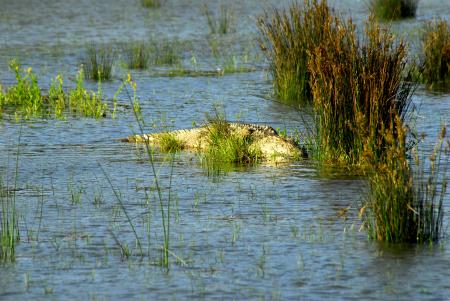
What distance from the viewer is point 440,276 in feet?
22.0

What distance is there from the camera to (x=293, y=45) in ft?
46.7

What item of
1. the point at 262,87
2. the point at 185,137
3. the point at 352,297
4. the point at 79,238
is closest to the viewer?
the point at 352,297

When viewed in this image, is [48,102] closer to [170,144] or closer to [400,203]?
[170,144]

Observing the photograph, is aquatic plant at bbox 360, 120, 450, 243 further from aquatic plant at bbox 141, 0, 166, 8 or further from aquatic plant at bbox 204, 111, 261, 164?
aquatic plant at bbox 141, 0, 166, 8

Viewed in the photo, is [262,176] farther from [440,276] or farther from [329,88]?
[440,276]

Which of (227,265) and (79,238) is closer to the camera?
(227,265)

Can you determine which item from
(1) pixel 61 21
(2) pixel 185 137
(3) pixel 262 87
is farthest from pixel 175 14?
(2) pixel 185 137

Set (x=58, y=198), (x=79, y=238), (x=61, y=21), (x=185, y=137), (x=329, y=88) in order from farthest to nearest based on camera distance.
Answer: (x=61, y=21) < (x=185, y=137) < (x=329, y=88) < (x=58, y=198) < (x=79, y=238)

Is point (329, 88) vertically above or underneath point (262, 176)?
above

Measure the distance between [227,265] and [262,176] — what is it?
9.97 feet

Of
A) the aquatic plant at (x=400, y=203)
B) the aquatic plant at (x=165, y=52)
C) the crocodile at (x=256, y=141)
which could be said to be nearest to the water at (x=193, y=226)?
the aquatic plant at (x=400, y=203)

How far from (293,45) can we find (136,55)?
Answer: 529cm

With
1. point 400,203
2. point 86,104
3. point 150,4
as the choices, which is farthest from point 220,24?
point 400,203

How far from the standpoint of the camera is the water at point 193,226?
6.57m
